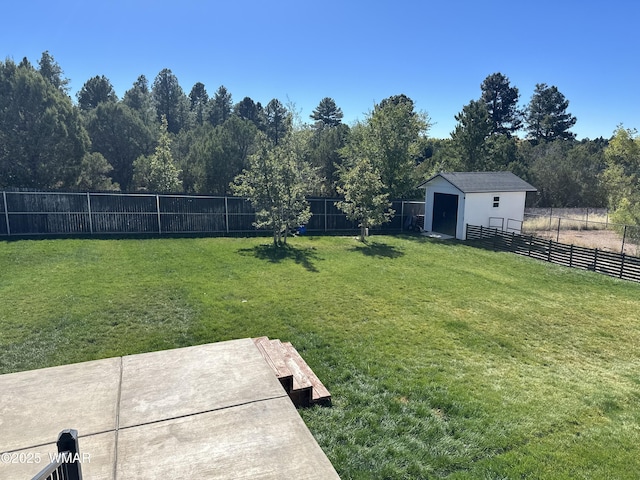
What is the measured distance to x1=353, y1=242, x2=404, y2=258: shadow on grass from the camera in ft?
51.1

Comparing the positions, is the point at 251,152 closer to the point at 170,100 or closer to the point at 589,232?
the point at 589,232

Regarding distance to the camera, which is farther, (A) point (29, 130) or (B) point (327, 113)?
(B) point (327, 113)

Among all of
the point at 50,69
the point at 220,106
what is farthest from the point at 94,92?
the point at 220,106

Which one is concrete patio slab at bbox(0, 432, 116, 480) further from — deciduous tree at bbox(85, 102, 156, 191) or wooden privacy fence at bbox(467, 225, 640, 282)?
deciduous tree at bbox(85, 102, 156, 191)

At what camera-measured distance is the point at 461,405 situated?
5.09m

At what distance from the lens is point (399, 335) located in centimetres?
750

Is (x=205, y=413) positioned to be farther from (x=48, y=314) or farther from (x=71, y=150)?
(x=71, y=150)

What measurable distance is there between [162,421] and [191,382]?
0.72m

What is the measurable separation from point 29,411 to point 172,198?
15078 millimetres

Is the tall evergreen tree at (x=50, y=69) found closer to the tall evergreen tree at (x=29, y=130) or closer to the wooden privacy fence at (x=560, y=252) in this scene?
the tall evergreen tree at (x=29, y=130)

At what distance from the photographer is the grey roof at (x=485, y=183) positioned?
64.6 feet

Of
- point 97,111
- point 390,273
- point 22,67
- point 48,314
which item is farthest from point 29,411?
point 97,111

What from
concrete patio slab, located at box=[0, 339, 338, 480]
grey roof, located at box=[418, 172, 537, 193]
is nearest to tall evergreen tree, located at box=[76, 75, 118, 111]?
grey roof, located at box=[418, 172, 537, 193]

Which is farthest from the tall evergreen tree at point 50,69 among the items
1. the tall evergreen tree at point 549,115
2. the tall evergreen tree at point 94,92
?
the tall evergreen tree at point 549,115
